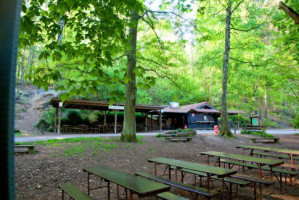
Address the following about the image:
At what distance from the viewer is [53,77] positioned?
3213mm

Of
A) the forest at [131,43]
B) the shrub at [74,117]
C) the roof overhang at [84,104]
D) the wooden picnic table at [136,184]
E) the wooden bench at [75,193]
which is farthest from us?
the shrub at [74,117]

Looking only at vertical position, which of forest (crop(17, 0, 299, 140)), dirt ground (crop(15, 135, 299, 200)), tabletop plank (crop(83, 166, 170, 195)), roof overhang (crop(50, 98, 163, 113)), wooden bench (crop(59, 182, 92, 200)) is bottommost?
dirt ground (crop(15, 135, 299, 200))

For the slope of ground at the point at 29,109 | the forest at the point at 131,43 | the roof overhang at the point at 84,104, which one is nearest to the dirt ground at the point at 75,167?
the forest at the point at 131,43

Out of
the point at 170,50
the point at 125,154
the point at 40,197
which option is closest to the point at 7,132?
the point at 40,197

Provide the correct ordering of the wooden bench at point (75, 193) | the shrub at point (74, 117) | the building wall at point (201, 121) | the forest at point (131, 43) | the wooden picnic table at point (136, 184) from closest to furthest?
the wooden picnic table at point (136, 184)
the wooden bench at point (75, 193)
the forest at point (131, 43)
the shrub at point (74, 117)
the building wall at point (201, 121)

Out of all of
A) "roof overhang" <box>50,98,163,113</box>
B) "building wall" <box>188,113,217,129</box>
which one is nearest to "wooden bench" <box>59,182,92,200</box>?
"roof overhang" <box>50,98,163,113</box>

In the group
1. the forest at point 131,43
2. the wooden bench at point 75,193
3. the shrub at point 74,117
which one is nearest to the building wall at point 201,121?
the forest at point 131,43

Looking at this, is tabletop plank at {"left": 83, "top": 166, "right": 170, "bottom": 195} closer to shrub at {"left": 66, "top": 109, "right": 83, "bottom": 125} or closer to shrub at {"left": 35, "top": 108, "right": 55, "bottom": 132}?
shrub at {"left": 35, "top": 108, "right": 55, "bottom": 132}

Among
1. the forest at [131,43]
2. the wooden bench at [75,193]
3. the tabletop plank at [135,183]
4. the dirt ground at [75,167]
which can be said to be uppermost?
the forest at [131,43]

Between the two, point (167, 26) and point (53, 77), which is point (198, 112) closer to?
point (167, 26)

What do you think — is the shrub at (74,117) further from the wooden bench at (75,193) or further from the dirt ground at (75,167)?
the wooden bench at (75,193)

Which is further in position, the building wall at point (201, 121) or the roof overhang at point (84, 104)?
the building wall at point (201, 121)

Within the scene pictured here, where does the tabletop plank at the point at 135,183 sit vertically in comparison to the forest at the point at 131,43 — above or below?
below

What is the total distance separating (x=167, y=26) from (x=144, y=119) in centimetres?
1509
